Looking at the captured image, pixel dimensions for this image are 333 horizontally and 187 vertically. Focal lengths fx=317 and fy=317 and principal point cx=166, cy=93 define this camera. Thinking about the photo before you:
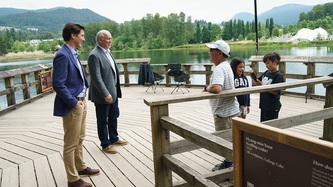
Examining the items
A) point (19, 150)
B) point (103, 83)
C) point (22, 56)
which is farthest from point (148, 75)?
point (22, 56)

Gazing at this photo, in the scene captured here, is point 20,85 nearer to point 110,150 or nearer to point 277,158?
point 110,150

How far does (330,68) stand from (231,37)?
158 ft

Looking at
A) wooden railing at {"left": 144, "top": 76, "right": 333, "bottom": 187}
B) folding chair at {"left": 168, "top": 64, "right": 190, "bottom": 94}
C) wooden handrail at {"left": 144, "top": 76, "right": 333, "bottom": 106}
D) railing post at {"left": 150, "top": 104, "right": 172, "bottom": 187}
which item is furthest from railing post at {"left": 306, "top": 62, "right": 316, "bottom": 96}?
railing post at {"left": 150, "top": 104, "right": 172, "bottom": 187}

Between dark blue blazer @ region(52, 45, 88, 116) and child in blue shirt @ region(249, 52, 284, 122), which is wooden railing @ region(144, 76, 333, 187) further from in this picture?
dark blue blazer @ region(52, 45, 88, 116)

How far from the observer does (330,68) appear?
21375 millimetres

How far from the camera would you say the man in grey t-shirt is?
8.30 feet

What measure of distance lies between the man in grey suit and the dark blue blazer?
A: 71 cm

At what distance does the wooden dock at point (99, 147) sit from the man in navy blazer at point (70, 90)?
0.43 m

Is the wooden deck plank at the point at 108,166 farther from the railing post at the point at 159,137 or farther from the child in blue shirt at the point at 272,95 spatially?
the child in blue shirt at the point at 272,95

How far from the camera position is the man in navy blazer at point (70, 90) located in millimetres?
2557

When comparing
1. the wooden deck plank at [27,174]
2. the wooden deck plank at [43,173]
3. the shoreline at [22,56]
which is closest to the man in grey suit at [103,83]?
the wooden deck plank at [43,173]

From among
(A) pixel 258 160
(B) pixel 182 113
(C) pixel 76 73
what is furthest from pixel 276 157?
(B) pixel 182 113

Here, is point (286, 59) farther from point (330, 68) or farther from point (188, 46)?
point (188, 46)

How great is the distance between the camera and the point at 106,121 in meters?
3.64
